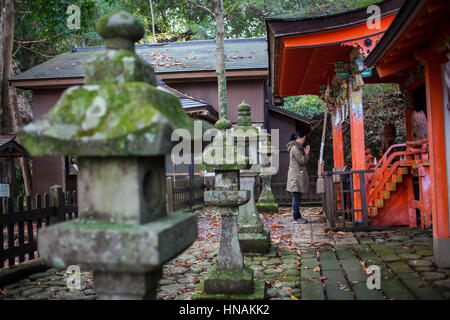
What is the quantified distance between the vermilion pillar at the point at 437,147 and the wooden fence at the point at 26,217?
585cm

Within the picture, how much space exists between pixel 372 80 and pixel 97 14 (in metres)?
16.8

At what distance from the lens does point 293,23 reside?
22.7 feet

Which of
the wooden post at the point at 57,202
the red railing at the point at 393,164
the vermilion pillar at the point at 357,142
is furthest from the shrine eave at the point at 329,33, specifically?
the wooden post at the point at 57,202

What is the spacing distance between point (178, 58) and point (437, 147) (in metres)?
12.6

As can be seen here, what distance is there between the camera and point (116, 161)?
2109 mm

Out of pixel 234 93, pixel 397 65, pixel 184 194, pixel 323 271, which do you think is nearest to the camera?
pixel 323 271

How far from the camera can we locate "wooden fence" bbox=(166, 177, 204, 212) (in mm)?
9703

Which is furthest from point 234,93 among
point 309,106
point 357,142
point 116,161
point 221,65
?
point 116,161

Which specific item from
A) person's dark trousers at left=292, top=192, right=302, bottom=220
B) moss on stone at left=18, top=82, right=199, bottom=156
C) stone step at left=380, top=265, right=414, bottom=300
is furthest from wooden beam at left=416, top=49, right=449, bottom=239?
moss on stone at left=18, top=82, right=199, bottom=156

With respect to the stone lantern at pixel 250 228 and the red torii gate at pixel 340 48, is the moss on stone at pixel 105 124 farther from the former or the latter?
the red torii gate at pixel 340 48

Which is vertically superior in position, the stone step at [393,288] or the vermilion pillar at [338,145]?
the vermilion pillar at [338,145]

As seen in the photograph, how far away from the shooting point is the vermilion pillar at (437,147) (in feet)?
15.9

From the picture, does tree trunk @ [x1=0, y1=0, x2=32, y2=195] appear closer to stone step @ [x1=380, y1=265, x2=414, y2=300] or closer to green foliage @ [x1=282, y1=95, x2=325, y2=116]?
stone step @ [x1=380, y1=265, x2=414, y2=300]

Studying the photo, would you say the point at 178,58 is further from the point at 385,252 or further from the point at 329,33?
the point at 385,252
